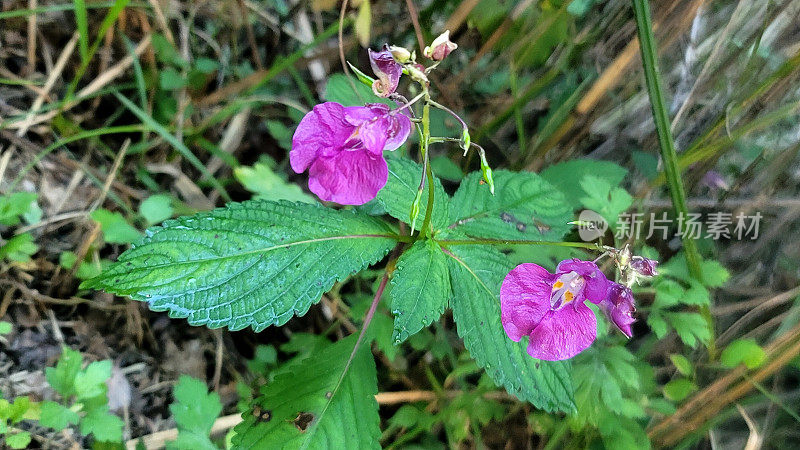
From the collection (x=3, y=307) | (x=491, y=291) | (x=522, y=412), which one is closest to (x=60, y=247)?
(x=3, y=307)

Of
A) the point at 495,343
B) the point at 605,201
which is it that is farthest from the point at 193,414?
the point at 605,201

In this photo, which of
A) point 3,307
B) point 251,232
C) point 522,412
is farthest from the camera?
point 522,412

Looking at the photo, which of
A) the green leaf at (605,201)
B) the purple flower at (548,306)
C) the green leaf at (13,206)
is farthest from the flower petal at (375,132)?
the green leaf at (13,206)

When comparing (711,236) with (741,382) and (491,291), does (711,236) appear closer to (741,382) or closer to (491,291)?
(741,382)

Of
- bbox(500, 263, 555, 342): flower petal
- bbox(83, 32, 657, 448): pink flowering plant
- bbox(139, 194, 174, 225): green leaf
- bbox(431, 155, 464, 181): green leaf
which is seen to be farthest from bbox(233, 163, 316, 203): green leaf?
bbox(500, 263, 555, 342): flower petal

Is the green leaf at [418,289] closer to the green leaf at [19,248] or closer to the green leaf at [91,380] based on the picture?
the green leaf at [91,380]
